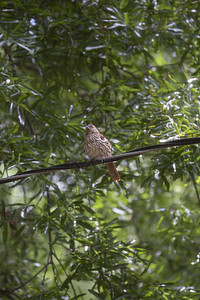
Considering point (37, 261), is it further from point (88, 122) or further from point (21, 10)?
point (21, 10)

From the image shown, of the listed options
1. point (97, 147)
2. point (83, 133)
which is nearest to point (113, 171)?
point (97, 147)

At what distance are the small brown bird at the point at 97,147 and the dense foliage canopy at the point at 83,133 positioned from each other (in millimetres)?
221

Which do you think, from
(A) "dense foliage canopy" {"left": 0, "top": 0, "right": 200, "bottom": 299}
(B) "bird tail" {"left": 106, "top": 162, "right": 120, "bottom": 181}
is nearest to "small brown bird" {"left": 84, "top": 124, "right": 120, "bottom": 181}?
(B) "bird tail" {"left": 106, "top": 162, "right": 120, "bottom": 181}

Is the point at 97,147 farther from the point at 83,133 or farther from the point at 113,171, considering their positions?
the point at 83,133

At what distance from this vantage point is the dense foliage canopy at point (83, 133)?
3.98 meters

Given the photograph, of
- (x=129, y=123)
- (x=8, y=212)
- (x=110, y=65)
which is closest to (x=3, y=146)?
(x=8, y=212)

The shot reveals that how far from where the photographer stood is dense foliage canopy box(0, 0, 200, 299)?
157 inches

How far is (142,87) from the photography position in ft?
15.7

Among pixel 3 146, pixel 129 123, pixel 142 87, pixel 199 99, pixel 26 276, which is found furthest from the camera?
pixel 26 276

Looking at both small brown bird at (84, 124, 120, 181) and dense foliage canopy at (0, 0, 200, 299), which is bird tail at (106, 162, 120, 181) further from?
dense foliage canopy at (0, 0, 200, 299)

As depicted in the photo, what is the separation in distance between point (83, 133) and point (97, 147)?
40 centimetres

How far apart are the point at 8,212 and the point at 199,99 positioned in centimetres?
195

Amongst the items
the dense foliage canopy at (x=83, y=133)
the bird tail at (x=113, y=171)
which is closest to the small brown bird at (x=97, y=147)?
the bird tail at (x=113, y=171)

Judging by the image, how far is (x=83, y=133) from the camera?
4.34m
